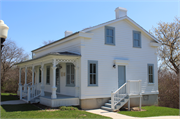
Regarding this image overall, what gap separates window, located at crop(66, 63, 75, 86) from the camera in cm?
1367

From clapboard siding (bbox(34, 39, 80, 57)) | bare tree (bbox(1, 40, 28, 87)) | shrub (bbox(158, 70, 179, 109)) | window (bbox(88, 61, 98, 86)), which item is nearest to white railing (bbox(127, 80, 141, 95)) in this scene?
window (bbox(88, 61, 98, 86))

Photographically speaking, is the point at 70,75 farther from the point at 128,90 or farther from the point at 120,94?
the point at 128,90

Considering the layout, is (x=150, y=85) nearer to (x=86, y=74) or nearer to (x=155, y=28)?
(x=86, y=74)

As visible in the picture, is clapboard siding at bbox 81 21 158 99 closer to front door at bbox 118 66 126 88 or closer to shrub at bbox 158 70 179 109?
front door at bbox 118 66 126 88

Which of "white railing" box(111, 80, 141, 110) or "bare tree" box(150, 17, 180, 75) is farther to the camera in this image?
"bare tree" box(150, 17, 180, 75)

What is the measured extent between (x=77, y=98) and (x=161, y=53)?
1835 cm

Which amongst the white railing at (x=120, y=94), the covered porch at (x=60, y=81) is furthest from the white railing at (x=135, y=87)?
the covered porch at (x=60, y=81)

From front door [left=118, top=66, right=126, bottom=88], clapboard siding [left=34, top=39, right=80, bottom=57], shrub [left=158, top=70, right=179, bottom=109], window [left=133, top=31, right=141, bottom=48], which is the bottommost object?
shrub [left=158, top=70, right=179, bottom=109]

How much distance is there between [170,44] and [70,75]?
17.1 m

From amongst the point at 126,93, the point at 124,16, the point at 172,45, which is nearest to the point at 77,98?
the point at 126,93

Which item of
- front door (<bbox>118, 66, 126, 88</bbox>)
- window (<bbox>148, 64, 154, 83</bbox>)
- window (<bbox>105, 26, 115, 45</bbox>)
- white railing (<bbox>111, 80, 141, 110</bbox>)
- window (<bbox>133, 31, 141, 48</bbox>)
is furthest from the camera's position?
window (<bbox>148, 64, 154, 83</bbox>)

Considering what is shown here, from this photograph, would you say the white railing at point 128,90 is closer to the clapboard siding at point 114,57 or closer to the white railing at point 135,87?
the white railing at point 135,87

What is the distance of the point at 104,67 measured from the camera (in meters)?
13.4

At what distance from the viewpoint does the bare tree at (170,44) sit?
81.8 ft
